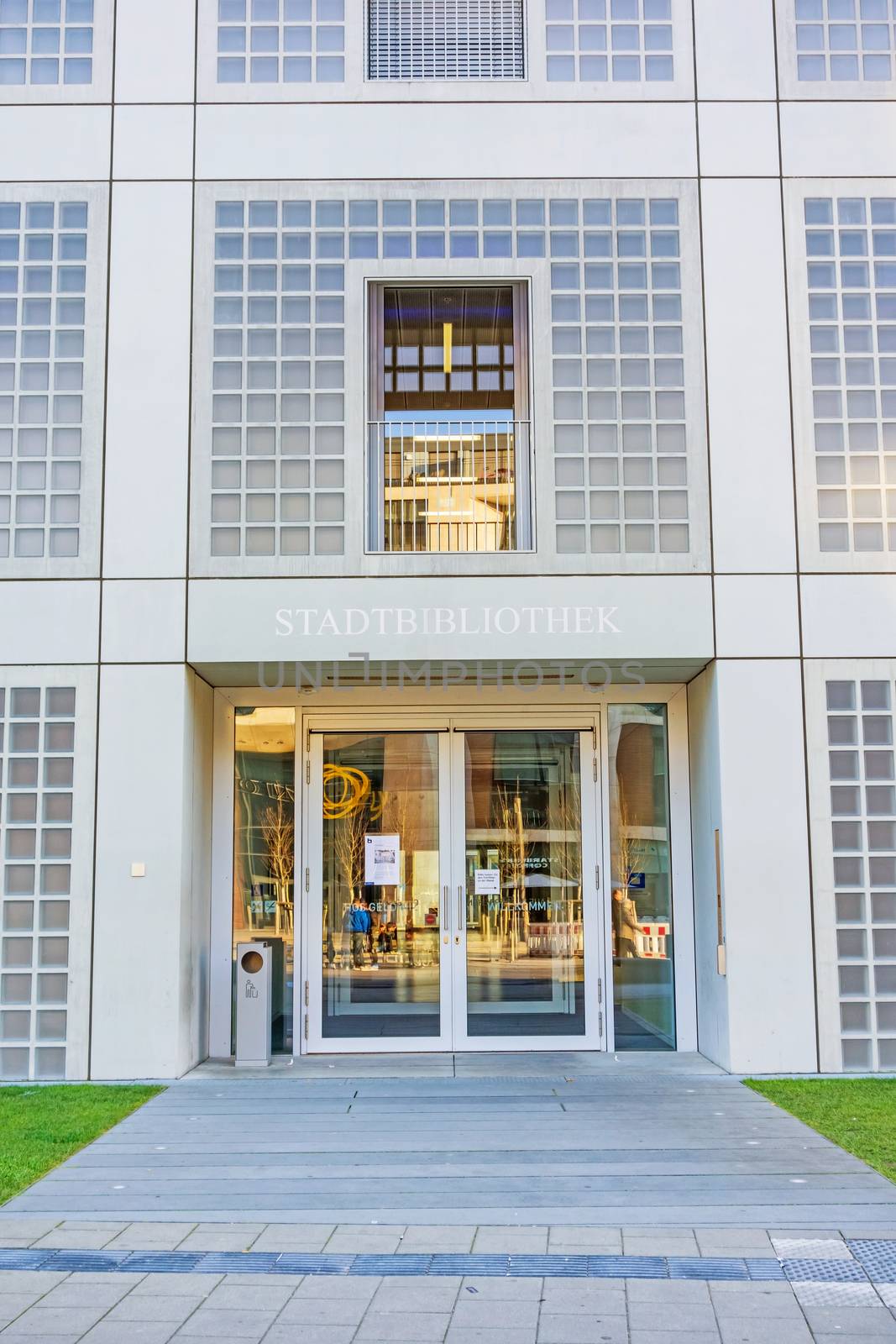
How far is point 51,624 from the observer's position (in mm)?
9078

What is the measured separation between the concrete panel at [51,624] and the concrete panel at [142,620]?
0.11 m

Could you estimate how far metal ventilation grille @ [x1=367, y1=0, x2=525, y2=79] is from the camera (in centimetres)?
978

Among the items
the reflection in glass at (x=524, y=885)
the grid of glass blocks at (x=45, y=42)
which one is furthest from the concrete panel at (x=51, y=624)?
the grid of glass blocks at (x=45, y=42)

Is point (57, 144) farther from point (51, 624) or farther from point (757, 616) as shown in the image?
point (757, 616)

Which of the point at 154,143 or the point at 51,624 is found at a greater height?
the point at 154,143

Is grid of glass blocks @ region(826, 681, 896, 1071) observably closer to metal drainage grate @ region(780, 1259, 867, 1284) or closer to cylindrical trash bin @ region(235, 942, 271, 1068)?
metal drainage grate @ region(780, 1259, 867, 1284)

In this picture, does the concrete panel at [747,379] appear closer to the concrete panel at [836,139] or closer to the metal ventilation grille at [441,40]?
the concrete panel at [836,139]

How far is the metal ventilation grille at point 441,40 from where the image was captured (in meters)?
9.78

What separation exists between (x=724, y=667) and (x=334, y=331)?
12.7 ft

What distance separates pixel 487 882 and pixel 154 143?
6.31 m

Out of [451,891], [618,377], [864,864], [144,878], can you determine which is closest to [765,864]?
[864,864]

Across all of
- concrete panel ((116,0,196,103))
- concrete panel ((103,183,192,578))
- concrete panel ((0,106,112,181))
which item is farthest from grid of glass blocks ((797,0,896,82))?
concrete panel ((0,106,112,181))

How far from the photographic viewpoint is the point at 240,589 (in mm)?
9070

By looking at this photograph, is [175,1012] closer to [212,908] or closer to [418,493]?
[212,908]
